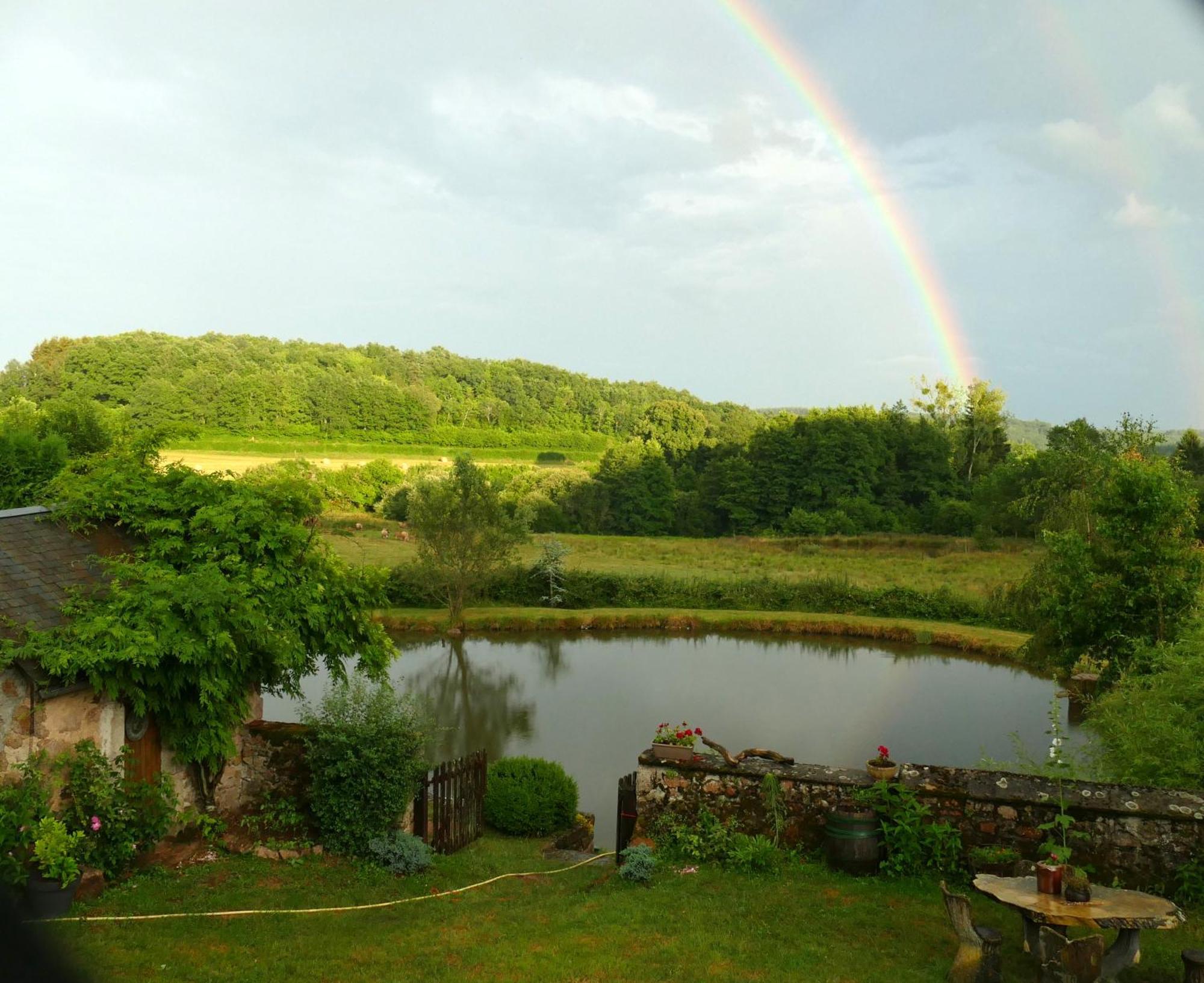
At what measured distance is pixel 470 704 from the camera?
2300cm

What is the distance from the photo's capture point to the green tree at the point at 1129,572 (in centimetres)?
1562

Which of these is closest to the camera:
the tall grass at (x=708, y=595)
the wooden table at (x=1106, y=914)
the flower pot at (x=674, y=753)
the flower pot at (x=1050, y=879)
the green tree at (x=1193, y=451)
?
the wooden table at (x=1106, y=914)

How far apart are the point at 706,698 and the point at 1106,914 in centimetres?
1741

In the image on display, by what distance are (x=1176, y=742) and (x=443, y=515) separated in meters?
24.6

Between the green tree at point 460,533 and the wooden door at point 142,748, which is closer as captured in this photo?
the wooden door at point 142,748

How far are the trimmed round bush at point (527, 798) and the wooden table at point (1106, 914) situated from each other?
24.4ft

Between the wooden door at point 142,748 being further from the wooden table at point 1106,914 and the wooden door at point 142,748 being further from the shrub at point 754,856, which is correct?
the wooden table at point 1106,914

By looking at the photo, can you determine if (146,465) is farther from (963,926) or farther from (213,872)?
(963,926)

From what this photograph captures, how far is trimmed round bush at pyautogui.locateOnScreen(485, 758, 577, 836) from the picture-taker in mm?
12742

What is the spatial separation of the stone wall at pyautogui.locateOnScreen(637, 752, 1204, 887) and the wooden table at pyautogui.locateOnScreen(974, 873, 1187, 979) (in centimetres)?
148

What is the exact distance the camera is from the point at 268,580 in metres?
10.5

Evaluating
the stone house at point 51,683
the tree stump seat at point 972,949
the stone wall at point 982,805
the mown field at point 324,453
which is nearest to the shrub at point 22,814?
the stone house at point 51,683

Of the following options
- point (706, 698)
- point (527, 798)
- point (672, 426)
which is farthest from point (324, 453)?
point (527, 798)

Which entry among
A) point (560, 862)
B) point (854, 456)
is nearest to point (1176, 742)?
point (560, 862)
